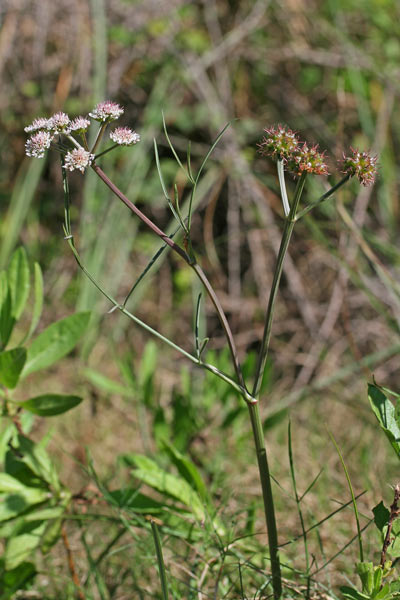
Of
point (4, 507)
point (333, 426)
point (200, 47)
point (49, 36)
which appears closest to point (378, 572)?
point (4, 507)

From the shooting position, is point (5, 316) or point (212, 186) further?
point (212, 186)

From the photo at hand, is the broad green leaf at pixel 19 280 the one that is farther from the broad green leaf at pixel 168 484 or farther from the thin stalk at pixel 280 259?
the thin stalk at pixel 280 259

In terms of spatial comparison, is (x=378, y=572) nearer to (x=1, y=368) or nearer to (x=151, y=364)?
(x=1, y=368)

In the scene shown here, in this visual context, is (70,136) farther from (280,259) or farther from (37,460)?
(37,460)

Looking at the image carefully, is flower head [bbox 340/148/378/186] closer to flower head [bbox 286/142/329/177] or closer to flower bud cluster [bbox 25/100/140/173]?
flower head [bbox 286/142/329/177]

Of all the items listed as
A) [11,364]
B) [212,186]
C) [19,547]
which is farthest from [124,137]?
[212,186]
